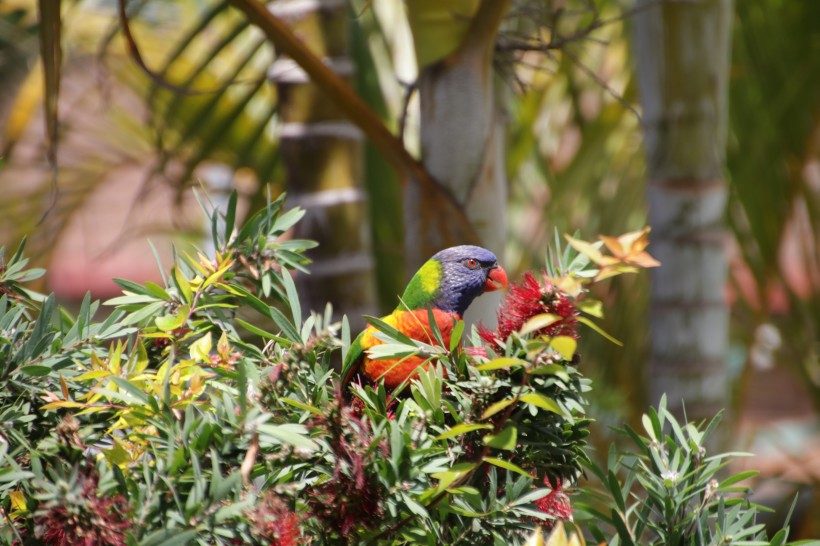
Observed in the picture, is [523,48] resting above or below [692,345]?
above

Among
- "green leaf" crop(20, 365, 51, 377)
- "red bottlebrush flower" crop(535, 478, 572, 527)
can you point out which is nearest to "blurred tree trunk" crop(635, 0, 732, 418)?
"red bottlebrush flower" crop(535, 478, 572, 527)

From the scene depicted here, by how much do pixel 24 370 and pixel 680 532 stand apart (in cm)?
40

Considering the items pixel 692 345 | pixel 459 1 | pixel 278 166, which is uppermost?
pixel 459 1

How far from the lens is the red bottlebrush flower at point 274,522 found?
0.36 metres

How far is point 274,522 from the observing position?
14.5 inches

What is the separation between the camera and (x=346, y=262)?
1242 mm

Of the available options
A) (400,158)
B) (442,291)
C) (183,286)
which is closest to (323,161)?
(400,158)

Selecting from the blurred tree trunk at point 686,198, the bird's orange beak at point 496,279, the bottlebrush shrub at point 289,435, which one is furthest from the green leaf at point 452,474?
the blurred tree trunk at point 686,198

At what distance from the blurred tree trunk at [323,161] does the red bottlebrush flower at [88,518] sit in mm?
865

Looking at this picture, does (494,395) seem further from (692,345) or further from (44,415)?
(692,345)

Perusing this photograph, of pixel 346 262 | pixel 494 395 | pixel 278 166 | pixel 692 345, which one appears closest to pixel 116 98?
pixel 278 166

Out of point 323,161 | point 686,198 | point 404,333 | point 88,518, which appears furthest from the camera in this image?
point 323,161

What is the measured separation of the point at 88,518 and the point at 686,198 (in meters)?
0.99

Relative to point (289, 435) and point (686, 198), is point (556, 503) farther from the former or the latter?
point (686, 198)
